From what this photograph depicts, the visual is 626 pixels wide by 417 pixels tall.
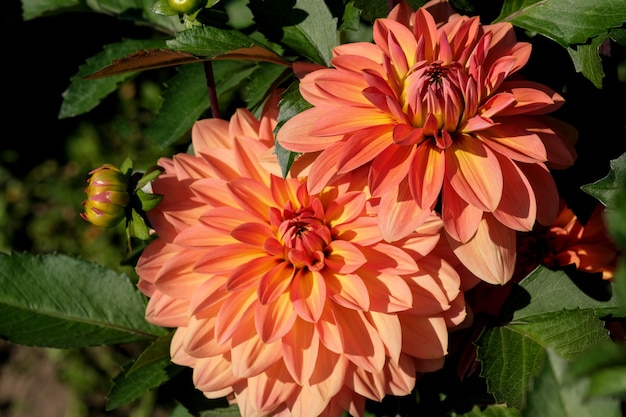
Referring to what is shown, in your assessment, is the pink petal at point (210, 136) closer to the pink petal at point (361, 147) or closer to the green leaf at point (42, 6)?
the pink petal at point (361, 147)

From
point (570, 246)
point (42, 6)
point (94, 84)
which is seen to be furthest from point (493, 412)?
point (42, 6)

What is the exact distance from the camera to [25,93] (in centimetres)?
296

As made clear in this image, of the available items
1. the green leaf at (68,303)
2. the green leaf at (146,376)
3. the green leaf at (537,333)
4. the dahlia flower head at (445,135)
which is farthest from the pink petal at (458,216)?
the green leaf at (68,303)

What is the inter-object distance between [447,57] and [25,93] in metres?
2.50

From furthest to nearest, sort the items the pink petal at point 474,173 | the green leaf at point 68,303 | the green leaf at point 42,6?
1. the green leaf at point 42,6
2. the green leaf at point 68,303
3. the pink petal at point 474,173

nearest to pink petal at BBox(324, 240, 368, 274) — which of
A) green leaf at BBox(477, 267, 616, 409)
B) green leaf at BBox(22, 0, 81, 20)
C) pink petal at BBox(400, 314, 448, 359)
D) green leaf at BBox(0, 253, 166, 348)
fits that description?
pink petal at BBox(400, 314, 448, 359)

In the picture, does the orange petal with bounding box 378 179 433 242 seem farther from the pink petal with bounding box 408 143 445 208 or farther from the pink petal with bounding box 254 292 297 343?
the pink petal with bounding box 254 292 297 343

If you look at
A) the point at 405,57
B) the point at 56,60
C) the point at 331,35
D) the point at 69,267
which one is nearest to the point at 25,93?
the point at 56,60

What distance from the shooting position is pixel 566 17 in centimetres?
97

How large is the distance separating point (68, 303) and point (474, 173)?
2.52 feet

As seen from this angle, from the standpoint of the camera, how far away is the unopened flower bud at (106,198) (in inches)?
38.0

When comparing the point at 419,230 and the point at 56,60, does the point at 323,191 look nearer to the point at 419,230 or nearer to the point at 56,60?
the point at 419,230

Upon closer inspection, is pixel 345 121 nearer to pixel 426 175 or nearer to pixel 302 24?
pixel 426 175

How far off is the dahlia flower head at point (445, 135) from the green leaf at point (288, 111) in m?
0.02
